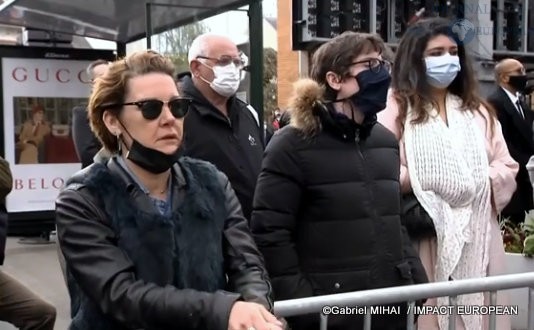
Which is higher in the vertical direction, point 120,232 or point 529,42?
point 529,42

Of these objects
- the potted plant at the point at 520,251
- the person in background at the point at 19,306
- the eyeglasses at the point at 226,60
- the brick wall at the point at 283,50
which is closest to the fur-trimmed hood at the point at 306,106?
the eyeglasses at the point at 226,60

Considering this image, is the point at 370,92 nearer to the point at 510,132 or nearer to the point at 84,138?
the point at 84,138

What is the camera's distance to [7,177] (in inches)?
159

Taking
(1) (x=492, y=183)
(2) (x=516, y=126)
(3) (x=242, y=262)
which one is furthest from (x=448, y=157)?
(2) (x=516, y=126)

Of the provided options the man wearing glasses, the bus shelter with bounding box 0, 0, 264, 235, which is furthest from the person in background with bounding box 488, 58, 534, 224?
the man wearing glasses

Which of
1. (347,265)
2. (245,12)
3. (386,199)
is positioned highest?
(245,12)

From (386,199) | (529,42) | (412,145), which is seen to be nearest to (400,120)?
(412,145)

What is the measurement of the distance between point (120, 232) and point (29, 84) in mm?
6581

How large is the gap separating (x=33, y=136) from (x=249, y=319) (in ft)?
22.5

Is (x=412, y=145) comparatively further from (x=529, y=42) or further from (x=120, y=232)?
(x=529, y=42)

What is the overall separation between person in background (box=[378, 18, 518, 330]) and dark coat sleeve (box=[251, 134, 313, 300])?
764mm

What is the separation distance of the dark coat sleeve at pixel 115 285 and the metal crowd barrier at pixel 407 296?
0.50 metres

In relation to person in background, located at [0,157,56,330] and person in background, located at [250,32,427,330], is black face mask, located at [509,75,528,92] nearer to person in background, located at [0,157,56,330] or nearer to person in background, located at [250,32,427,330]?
person in background, located at [250,32,427,330]

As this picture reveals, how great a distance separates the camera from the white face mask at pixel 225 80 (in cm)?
381
